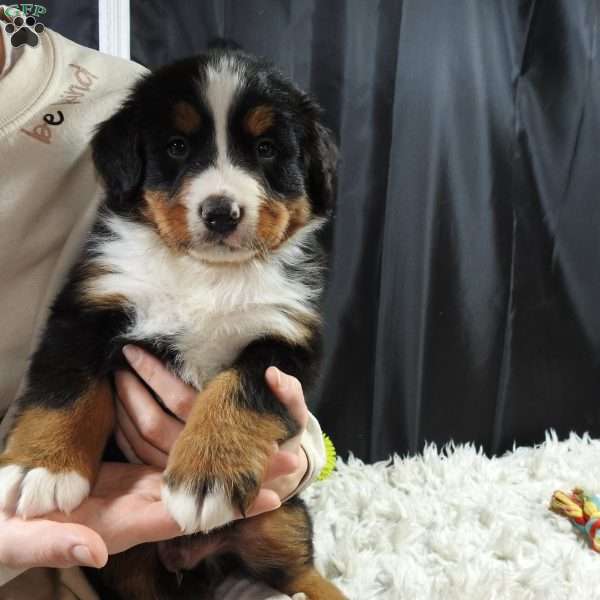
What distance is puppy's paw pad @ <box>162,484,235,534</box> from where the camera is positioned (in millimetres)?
1127

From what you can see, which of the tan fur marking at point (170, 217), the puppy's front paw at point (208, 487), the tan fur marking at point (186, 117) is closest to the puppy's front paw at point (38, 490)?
the puppy's front paw at point (208, 487)

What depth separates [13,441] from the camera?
4.21ft

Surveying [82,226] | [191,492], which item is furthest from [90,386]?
[82,226]

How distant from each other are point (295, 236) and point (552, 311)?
1.72 m

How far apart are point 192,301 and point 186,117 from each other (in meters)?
0.41

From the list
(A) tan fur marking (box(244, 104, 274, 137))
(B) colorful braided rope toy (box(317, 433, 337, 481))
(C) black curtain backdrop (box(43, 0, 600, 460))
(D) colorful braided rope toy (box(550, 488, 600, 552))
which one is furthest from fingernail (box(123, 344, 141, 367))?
(D) colorful braided rope toy (box(550, 488, 600, 552))

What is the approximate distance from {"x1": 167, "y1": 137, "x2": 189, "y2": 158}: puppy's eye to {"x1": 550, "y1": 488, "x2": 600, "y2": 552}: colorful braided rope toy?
1.64 m

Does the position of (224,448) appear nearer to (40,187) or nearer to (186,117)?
(186,117)

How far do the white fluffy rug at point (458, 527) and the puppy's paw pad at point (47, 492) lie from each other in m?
0.88

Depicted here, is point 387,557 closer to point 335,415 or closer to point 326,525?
point 326,525

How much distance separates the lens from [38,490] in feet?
3.82

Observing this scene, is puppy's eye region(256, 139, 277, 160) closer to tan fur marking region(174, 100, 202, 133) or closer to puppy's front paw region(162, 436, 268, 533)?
tan fur marking region(174, 100, 202, 133)

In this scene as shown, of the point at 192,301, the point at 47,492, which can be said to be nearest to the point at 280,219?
the point at 192,301

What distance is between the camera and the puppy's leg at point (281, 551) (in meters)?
1.46
